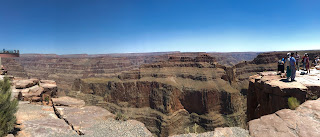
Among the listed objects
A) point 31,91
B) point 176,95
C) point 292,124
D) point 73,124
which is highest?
point 292,124

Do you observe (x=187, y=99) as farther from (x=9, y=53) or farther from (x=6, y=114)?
(x=6, y=114)

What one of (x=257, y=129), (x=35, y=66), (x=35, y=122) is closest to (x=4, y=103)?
(x=35, y=122)

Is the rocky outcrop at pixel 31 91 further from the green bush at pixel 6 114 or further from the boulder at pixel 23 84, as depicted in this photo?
the green bush at pixel 6 114

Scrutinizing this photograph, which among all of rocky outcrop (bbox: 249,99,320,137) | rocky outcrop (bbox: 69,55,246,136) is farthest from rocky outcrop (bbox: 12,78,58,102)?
rocky outcrop (bbox: 69,55,246,136)

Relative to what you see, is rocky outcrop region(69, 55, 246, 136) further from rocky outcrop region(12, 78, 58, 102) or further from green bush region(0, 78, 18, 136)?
green bush region(0, 78, 18, 136)

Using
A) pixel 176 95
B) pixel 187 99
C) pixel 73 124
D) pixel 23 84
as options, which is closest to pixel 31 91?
pixel 23 84

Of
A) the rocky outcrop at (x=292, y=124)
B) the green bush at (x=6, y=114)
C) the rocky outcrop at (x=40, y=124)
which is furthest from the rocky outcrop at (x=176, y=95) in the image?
the green bush at (x=6, y=114)

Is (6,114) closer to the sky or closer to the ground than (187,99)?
closer to the sky
